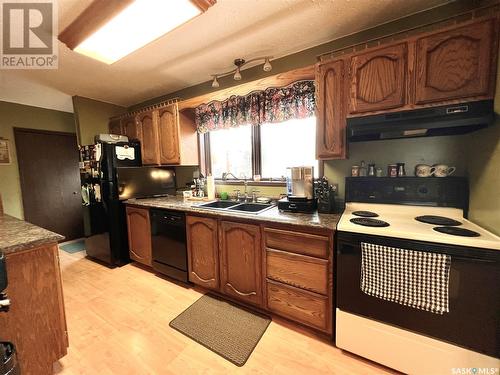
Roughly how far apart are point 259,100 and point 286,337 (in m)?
2.19

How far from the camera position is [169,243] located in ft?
7.54

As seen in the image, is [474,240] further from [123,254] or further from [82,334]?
[123,254]

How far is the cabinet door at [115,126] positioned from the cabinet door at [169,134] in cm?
92

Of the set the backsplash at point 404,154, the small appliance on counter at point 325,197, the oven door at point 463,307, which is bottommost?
the oven door at point 463,307

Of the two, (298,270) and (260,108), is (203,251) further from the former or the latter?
(260,108)

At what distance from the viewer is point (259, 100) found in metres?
2.27

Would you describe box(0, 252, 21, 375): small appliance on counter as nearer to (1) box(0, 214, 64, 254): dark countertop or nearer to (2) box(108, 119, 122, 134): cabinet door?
(1) box(0, 214, 64, 254): dark countertop

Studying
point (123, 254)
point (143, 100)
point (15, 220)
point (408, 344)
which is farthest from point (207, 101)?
point (408, 344)

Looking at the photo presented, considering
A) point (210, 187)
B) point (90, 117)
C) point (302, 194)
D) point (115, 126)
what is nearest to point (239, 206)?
point (210, 187)

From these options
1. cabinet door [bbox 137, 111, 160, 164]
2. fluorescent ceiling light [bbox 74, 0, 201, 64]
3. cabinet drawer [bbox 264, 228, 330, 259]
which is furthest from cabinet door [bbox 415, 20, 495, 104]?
cabinet door [bbox 137, 111, 160, 164]

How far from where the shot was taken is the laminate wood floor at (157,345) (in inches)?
52.8

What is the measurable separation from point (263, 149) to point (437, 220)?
1.68 m

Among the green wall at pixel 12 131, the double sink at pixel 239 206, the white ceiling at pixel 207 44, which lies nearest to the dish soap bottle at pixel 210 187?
the double sink at pixel 239 206

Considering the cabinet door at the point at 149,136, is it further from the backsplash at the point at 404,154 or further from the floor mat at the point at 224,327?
the backsplash at the point at 404,154
